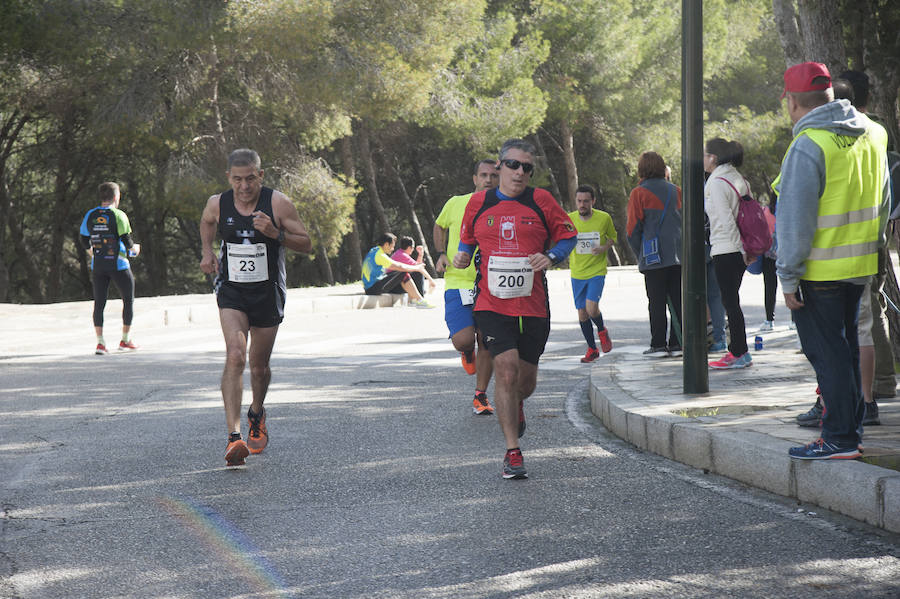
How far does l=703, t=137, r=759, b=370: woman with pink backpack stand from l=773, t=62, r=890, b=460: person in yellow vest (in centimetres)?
358

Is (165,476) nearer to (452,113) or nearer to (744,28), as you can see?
(452,113)

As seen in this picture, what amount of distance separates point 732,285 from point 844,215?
3.89 meters

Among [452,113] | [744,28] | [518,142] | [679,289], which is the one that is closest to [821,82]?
[518,142]

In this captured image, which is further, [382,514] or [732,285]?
[732,285]

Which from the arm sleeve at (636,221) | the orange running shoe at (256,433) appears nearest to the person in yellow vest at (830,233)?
the orange running shoe at (256,433)

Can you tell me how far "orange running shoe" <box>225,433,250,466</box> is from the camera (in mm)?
5801

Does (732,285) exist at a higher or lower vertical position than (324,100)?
lower

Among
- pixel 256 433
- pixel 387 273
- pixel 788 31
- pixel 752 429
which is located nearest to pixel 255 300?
pixel 256 433

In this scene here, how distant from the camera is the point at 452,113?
94.7 ft

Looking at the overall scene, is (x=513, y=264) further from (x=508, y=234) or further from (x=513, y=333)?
(x=513, y=333)

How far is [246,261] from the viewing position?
6.07 m

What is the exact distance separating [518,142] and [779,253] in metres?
1.71

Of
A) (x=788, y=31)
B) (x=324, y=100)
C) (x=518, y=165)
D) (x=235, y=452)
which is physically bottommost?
(x=235, y=452)

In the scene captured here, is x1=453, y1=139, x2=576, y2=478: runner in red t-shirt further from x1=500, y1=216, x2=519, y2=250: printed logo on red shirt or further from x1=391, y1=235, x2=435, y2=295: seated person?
x1=391, y1=235, x2=435, y2=295: seated person
